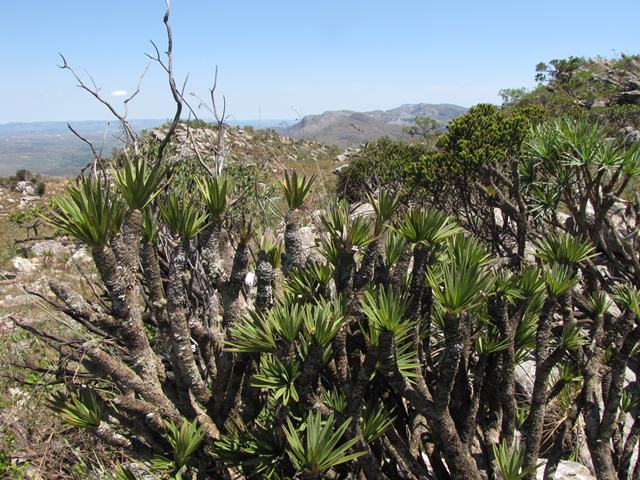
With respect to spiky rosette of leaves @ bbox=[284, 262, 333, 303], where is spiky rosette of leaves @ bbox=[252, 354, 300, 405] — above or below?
below

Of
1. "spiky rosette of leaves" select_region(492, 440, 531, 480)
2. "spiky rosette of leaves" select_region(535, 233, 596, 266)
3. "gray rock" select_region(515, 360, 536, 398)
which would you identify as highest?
"spiky rosette of leaves" select_region(535, 233, 596, 266)

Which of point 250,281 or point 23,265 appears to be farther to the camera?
point 23,265

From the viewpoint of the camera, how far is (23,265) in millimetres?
13109

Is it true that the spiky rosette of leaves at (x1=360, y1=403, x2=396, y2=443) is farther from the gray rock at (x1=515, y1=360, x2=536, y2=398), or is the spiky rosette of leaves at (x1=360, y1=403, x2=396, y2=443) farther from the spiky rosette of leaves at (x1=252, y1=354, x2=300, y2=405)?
the gray rock at (x1=515, y1=360, x2=536, y2=398)

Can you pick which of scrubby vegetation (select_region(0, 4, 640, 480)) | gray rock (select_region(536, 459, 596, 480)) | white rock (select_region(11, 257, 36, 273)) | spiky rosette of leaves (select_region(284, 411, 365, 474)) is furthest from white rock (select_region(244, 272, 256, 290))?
white rock (select_region(11, 257, 36, 273))

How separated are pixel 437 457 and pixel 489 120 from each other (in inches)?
251

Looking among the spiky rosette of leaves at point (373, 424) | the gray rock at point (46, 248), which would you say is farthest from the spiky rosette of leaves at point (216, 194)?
the gray rock at point (46, 248)

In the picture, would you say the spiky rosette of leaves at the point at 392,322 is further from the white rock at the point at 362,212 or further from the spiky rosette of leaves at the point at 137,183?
the spiky rosette of leaves at the point at 137,183

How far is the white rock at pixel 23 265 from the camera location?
1281cm

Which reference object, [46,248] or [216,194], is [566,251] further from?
[46,248]

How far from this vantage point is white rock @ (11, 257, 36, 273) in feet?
42.0

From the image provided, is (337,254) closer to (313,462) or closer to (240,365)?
(240,365)

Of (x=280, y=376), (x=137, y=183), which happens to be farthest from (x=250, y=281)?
(x=137, y=183)

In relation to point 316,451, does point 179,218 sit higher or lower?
higher
